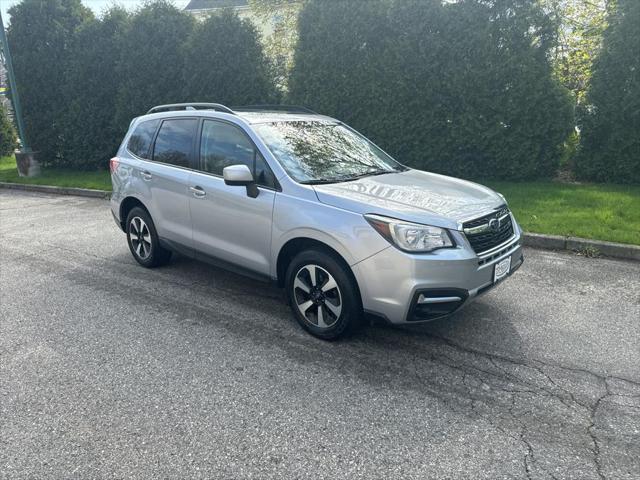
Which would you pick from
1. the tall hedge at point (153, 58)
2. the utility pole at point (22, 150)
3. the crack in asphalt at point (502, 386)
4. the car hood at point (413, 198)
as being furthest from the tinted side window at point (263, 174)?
the utility pole at point (22, 150)

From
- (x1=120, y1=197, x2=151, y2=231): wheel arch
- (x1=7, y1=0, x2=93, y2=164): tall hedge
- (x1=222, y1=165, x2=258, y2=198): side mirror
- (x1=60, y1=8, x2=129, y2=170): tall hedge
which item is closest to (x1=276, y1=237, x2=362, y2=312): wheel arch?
(x1=222, y1=165, x2=258, y2=198): side mirror

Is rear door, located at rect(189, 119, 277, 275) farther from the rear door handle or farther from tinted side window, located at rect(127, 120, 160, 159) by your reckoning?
tinted side window, located at rect(127, 120, 160, 159)

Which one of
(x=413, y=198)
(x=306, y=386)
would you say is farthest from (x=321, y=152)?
(x=306, y=386)

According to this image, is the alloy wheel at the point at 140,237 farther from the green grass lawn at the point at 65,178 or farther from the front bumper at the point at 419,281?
the green grass lawn at the point at 65,178

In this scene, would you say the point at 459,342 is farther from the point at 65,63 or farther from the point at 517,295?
the point at 65,63

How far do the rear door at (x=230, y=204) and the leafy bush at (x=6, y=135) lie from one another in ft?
57.3

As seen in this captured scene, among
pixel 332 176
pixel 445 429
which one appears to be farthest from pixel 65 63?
Answer: pixel 445 429

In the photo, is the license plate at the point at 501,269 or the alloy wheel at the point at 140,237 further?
the alloy wheel at the point at 140,237

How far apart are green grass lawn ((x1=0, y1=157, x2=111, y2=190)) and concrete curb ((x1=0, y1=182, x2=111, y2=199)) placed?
6.6 inches

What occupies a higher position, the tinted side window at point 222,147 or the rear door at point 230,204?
the tinted side window at point 222,147

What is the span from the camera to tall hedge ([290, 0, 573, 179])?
29.8 ft

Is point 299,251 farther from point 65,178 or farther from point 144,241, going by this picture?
point 65,178

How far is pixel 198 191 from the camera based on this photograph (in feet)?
16.0

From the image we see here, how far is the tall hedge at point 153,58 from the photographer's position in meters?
13.0
